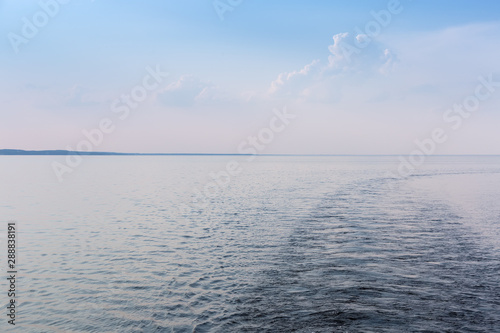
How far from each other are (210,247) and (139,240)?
5343 mm

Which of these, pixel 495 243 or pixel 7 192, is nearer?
pixel 495 243

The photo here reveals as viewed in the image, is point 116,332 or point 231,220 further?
point 231,220

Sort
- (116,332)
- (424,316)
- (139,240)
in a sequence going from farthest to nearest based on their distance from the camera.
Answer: (139,240) < (424,316) < (116,332)

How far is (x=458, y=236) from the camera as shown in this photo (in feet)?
80.7

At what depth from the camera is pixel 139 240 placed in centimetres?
2430

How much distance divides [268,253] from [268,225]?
8.48m

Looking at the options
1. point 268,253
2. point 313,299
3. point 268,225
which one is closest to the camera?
point 313,299

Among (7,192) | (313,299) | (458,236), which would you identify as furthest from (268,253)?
(7,192)

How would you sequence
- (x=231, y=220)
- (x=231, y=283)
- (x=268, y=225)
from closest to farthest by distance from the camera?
(x=231, y=283)
(x=268, y=225)
(x=231, y=220)

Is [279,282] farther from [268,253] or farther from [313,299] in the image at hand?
[268,253]

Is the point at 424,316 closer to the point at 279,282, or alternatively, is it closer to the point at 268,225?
the point at 279,282

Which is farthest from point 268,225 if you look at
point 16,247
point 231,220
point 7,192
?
point 7,192

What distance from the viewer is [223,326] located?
1174 centimetres

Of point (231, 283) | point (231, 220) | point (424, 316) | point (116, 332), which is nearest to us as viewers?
point (116, 332)
